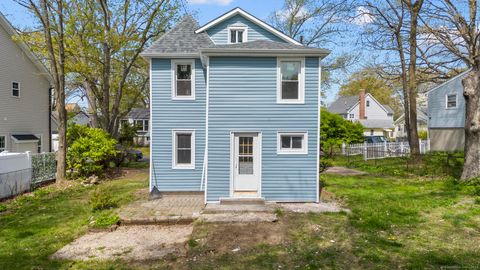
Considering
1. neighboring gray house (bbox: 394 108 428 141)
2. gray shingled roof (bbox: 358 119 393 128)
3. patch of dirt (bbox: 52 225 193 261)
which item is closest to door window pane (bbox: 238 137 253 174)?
patch of dirt (bbox: 52 225 193 261)

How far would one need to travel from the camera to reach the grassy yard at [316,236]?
Answer: 598 cm

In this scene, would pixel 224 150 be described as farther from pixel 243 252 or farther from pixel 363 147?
pixel 363 147

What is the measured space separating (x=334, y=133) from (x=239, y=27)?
12.2 m

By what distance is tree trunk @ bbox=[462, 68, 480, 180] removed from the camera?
1224 centimetres

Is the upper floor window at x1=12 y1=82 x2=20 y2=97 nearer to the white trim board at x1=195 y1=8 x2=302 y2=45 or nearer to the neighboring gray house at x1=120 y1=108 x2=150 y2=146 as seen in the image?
the white trim board at x1=195 y1=8 x2=302 y2=45

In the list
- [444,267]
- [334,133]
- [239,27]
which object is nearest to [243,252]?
[444,267]

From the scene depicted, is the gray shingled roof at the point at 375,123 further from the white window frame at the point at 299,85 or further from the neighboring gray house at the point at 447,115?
the white window frame at the point at 299,85

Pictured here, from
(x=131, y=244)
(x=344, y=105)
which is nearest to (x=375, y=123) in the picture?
(x=344, y=105)

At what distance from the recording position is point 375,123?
48.8 metres

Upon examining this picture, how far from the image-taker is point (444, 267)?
219 inches

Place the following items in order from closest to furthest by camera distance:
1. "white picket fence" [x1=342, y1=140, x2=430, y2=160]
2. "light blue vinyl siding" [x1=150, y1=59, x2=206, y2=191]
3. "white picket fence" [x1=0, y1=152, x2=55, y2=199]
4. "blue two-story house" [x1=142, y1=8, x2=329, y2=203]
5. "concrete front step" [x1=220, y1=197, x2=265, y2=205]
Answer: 1. "concrete front step" [x1=220, y1=197, x2=265, y2=205]
2. "blue two-story house" [x1=142, y1=8, x2=329, y2=203]
3. "white picket fence" [x1=0, y1=152, x2=55, y2=199]
4. "light blue vinyl siding" [x1=150, y1=59, x2=206, y2=191]
5. "white picket fence" [x1=342, y1=140, x2=430, y2=160]

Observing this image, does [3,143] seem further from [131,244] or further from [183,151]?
[131,244]

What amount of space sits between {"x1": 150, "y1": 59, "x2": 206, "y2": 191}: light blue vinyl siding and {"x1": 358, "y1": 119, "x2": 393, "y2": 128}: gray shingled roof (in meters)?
41.7

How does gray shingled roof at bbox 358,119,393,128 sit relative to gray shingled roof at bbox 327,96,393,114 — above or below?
below
